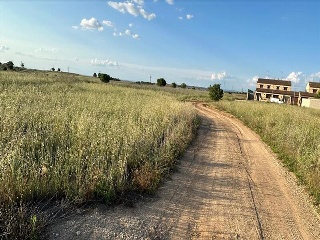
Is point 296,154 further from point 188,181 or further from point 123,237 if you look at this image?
point 123,237

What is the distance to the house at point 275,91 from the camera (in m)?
75.8

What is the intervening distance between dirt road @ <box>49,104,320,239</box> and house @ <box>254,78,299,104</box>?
65064 millimetres

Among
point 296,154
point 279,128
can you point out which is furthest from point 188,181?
point 279,128

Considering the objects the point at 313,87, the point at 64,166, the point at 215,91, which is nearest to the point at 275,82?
the point at 313,87

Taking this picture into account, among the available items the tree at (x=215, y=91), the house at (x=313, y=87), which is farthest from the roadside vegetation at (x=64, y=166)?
the house at (x=313, y=87)

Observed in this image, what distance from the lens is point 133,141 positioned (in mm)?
8211

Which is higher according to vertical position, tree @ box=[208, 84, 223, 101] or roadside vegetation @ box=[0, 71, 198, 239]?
tree @ box=[208, 84, 223, 101]

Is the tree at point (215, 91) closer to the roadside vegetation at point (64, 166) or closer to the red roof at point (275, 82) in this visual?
the roadside vegetation at point (64, 166)

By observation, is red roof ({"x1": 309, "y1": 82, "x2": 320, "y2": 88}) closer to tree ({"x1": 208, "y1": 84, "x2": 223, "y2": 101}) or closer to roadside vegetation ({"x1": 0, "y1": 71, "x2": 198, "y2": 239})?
tree ({"x1": 208, "y1": 84, "x2": 223, "y2": 101})

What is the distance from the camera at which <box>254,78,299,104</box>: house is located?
7581cm

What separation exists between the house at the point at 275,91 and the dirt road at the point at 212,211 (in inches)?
2562

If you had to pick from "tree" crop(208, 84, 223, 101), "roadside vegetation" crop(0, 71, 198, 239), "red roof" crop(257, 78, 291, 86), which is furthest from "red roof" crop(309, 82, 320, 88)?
"roadside vegetation" crop(0, 71, 198, 239)

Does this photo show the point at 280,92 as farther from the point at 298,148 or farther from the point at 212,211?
the point at 212,211

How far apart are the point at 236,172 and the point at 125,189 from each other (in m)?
3.93
